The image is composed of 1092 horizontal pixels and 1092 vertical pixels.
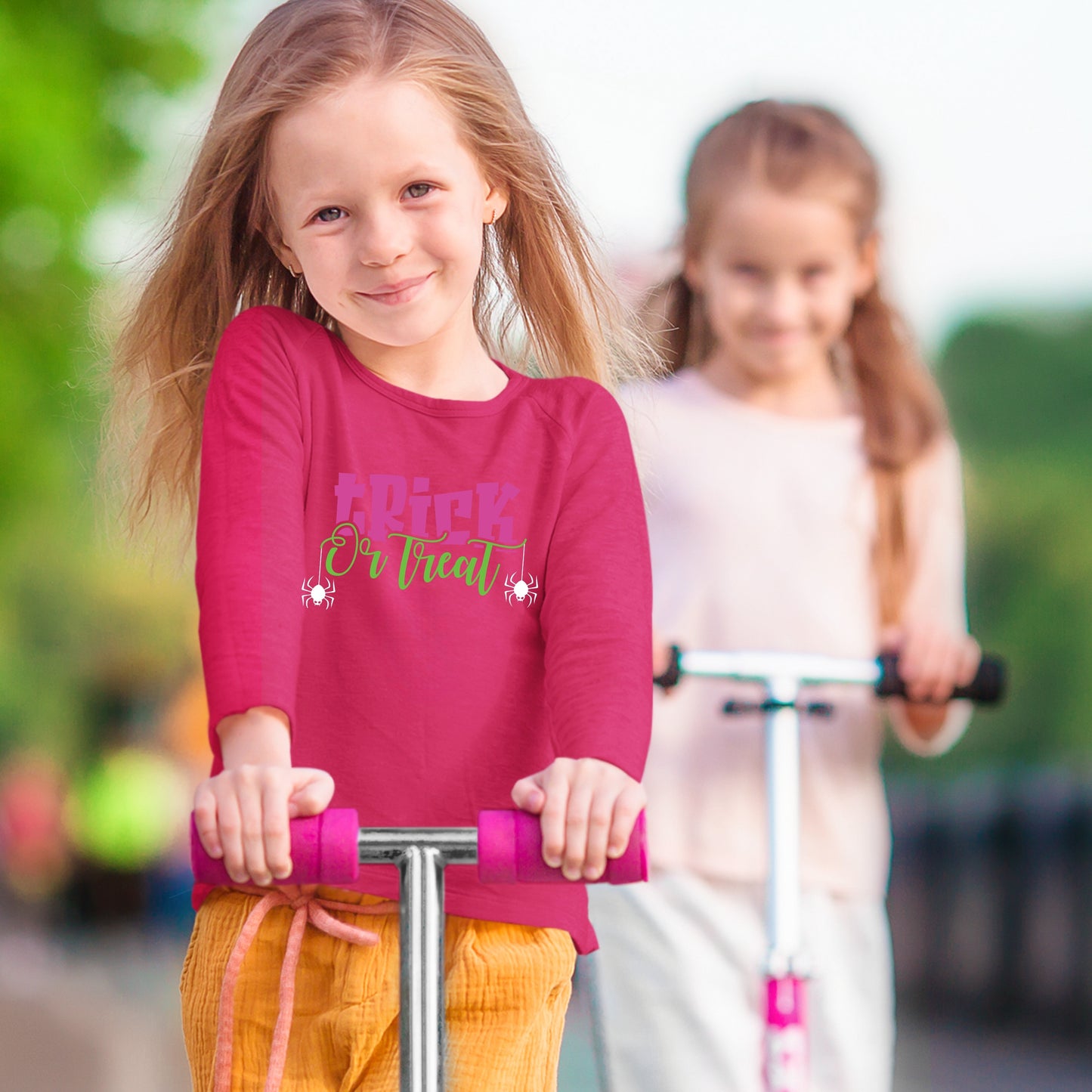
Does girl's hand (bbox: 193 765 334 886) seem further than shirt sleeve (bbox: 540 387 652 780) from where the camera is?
No

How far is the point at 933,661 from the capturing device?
8.27 ft

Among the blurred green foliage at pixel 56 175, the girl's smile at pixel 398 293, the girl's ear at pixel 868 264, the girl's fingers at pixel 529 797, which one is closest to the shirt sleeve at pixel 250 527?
the girl's smile at pixel 398 293

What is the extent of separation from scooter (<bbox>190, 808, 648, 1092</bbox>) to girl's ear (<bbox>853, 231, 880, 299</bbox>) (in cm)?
163

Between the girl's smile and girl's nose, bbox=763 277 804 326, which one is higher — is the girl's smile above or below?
below

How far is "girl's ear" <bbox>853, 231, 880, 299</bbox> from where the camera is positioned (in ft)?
8.96

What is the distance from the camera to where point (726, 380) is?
2707mm

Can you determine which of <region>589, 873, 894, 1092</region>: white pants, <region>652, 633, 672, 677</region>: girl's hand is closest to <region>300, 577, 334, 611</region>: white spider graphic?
<region>652, 633, 672, 677</region>: girl's hand

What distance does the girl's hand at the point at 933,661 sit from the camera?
2.50 metres

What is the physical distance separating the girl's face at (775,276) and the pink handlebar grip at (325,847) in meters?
1.51

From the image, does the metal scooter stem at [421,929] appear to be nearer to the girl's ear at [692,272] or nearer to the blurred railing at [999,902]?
the girl's ear at [692,272]

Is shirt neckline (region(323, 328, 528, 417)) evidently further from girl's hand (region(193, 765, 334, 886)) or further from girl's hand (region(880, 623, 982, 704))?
girl's hand (region(880, 623, 982, 704))

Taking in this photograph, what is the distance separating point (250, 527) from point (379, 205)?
32 centimetres

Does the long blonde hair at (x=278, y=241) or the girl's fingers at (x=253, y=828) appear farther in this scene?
the long blonde hair at (x=278, y=241)

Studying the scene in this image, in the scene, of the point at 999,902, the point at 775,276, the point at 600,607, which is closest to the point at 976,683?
the point at 775,276
